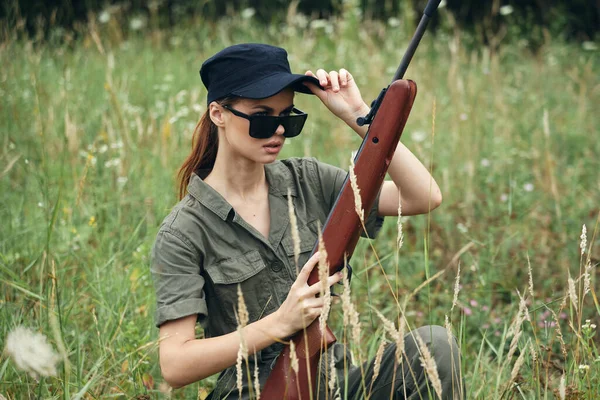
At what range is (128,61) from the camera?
7004mm

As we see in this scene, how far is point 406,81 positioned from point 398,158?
370mm

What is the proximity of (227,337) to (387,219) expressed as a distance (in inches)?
94.6

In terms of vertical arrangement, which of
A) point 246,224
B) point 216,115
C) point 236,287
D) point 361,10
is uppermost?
point 361,10

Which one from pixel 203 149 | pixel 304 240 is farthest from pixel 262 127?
pixel 304 240

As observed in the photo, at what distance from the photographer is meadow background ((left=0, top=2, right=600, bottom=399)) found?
246cm

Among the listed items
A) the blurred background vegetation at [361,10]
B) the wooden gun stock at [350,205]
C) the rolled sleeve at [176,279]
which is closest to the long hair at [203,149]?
the rolled sleeve at [176,279]

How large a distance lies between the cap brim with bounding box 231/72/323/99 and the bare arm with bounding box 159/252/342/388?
55cm

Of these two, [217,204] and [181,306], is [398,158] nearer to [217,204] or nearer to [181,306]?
[217,204]

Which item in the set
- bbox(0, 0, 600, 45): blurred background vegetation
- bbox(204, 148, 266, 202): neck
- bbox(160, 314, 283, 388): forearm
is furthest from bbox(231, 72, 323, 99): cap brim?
bbox(0, 0, 600, 45): blurred background vegetation

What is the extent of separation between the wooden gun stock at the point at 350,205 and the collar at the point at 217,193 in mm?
382

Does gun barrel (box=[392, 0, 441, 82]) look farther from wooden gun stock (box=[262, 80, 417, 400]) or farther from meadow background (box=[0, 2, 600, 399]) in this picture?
meadow background (box=[0, 2, 600, 399])

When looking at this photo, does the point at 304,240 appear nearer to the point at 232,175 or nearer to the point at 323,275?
the point at 232,175

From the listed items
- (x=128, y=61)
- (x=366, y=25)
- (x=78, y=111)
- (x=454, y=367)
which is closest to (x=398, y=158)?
(x=454, y=367)

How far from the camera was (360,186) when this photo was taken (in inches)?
83.0
